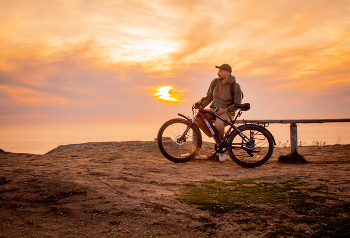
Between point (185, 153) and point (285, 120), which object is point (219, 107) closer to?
point (185, 153)

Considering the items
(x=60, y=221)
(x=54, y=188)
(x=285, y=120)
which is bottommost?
(x=60, y=221)

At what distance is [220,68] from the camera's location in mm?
6535

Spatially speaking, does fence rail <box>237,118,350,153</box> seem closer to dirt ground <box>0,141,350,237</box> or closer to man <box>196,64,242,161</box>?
man <box>196,64,242,161</box>

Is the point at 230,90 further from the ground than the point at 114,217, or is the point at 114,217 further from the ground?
the point at 230,90

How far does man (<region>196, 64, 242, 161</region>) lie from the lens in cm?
652

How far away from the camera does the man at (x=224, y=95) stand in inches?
257

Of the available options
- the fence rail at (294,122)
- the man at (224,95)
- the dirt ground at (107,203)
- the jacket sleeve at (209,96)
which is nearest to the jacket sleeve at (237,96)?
the man at (224,95)

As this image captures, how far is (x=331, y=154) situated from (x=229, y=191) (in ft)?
18.3

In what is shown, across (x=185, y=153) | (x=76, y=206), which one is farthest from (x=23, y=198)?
(x=185, y=153)

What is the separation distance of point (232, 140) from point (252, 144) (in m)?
0.49

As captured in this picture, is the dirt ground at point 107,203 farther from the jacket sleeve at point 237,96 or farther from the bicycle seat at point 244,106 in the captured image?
the jacket sleeve at point 237,96

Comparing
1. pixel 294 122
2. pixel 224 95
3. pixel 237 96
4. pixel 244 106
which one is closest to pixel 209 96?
pixel 224 95

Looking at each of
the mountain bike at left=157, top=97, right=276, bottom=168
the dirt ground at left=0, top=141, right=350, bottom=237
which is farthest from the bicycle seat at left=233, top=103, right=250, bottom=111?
the dirt ground at left=0, top=141, right=350, bottom=237

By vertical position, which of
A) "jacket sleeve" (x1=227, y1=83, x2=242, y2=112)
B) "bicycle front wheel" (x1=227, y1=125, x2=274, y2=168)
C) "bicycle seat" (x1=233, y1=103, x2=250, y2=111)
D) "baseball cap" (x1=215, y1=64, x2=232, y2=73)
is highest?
"baseball cap" (x1=215, y1=64, x2=232, y2=73)
